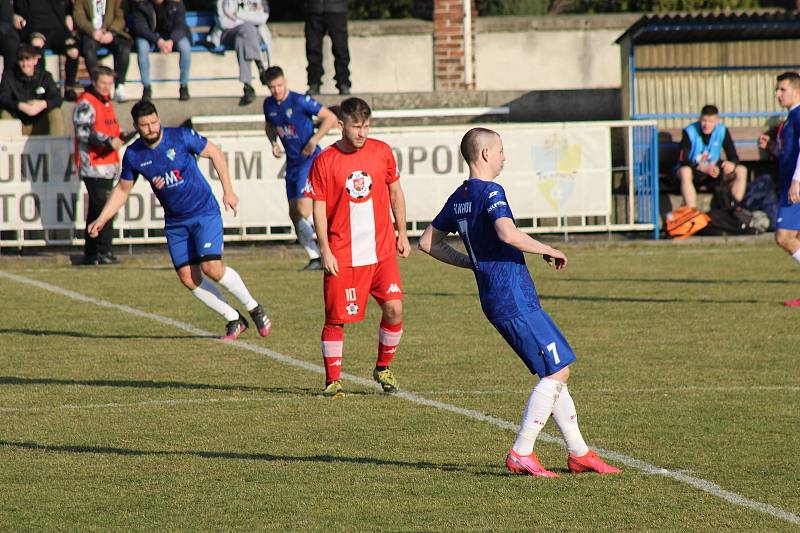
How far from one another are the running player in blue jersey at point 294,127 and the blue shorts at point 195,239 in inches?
147

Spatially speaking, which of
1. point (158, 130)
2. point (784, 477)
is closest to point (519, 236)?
point (784, 477)

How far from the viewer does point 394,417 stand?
27.7 ft

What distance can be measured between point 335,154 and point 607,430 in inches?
105

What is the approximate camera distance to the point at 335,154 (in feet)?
30.6

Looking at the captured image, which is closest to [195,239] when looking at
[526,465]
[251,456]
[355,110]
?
[355,110]

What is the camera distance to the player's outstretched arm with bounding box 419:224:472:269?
7117 mm

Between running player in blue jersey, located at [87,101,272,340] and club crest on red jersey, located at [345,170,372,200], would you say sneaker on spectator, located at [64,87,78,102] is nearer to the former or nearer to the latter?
running player in blue jersey, located at [87,101,272,340]

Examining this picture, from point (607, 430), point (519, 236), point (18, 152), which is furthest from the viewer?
point (18, 152)

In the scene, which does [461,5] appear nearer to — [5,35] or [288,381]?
[5,35]

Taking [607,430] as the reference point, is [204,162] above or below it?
above

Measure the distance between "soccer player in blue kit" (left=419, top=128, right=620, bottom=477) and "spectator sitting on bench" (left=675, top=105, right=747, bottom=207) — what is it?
13475 mm

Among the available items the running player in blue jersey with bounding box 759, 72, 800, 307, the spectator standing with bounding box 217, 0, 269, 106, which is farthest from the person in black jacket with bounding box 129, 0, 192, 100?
the running player in blue jersey with bounding box 759, 72, 800, 307

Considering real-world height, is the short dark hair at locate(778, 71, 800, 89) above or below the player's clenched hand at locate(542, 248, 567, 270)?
above

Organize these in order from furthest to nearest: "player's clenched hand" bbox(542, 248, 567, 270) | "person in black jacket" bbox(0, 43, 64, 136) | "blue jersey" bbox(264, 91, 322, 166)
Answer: "person in black jacket" bbox(0, 43, 64, 136) < "blue jersey" bbox(264, 91, 322, 166) < "player's clenched hand" bbox(542, 248, 567, 270)
